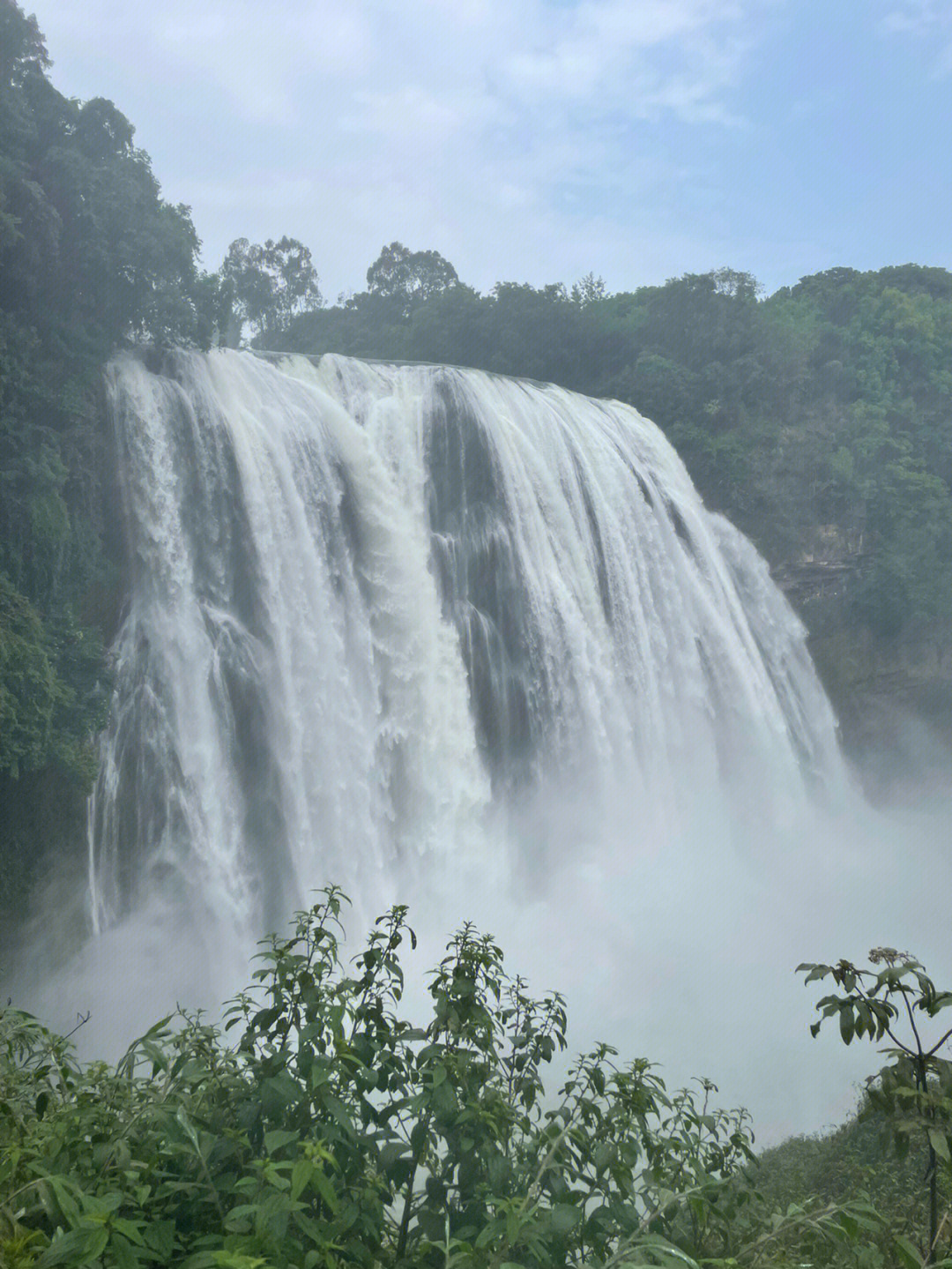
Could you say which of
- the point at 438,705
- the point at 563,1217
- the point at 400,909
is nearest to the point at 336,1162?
the point at 563,1217

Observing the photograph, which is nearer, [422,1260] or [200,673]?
[422,1260]

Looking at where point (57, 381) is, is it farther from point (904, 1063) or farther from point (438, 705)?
point (904, 1063)

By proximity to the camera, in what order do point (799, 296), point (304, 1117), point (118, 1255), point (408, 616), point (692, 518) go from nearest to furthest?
point (118, 1255) → point (304, 1117) → point (408, 616) → point (692, 518) → point (799, 296)

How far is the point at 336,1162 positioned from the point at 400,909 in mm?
680

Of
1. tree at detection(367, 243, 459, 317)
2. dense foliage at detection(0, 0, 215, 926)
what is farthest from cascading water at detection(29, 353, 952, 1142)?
tree at detection(367, 243, 459, 317)

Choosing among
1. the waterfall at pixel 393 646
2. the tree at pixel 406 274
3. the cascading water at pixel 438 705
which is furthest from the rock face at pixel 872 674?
the tree at pixel 406 274

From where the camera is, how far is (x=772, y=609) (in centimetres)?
2400

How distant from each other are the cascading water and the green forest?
799mm

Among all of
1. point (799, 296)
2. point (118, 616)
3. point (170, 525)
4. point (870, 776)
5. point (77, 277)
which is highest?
point (799, 296)

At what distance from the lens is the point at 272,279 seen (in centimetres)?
4297

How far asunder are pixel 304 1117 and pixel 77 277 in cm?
1336

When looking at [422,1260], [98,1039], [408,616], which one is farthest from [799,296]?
[422,1260]

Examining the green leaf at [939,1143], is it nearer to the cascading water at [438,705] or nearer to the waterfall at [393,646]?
the cascading water at [438,705]

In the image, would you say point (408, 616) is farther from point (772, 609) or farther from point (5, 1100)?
point (5, 1100)
